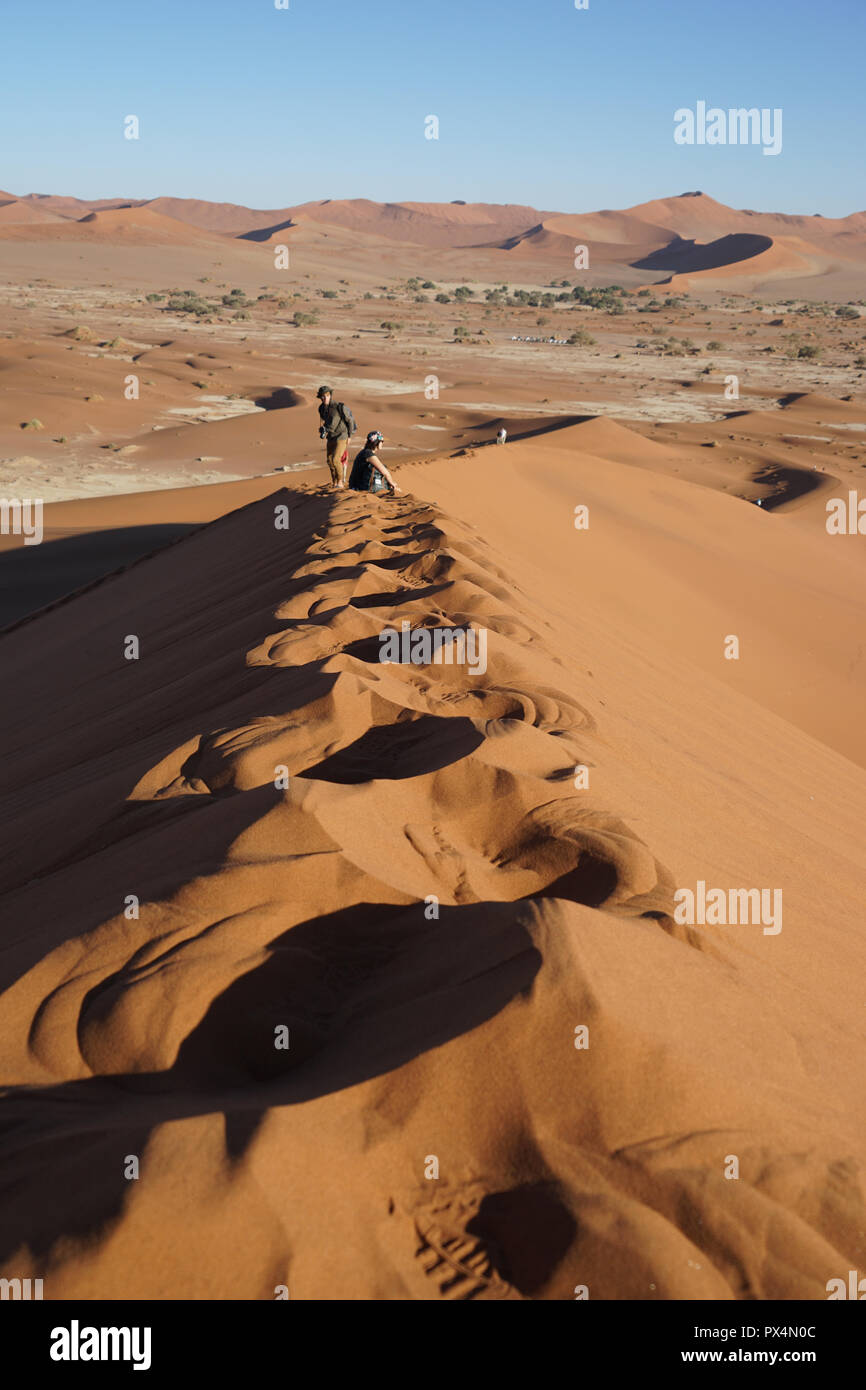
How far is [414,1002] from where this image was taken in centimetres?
240

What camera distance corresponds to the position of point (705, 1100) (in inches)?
84.0

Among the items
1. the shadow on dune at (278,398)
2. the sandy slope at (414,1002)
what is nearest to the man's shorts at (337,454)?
the sandy slope at (414,1002)

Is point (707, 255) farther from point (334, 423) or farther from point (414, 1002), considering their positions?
point (414, 1002)

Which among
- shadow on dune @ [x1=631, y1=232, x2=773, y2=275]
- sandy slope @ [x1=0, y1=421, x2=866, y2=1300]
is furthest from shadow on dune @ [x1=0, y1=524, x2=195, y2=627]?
shadow on dune @ [x1=631, y1=232, x2=773, y2=275]

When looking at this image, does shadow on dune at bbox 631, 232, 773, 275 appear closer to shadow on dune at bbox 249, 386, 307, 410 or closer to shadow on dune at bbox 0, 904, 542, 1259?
shadow on dune at bbox 249, 386, 307, 410

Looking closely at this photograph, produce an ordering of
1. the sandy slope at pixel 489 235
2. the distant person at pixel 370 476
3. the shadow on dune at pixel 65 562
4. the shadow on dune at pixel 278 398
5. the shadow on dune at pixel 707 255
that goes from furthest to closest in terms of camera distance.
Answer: the shadow on dune at pixel 707 255 < the sandy slope at pixel 489 235 < the shadow on dune at pixel 278 398 < the shadow on dune at pixel 65 562 < the distant person at pixel 370 476

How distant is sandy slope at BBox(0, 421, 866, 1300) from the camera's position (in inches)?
73.7

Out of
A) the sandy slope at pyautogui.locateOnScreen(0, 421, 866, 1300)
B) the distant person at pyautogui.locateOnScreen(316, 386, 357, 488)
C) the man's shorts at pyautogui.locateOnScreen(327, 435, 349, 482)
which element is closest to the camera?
the sandy slope at pyautogui.locateOnScreen(0, 421, 866, 1300)

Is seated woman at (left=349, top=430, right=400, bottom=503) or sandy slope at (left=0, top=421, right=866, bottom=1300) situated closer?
sandy slope at (left=0, top=421, right=866, bottom=1300)

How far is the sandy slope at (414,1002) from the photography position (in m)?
1.87

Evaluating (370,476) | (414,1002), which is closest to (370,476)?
(370,476)

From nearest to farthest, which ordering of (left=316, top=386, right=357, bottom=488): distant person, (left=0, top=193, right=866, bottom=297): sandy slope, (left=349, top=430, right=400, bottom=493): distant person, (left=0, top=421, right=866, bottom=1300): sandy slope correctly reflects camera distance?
(left=0, top=421, right=866, bottom=1300): sandy slope
(left=349, top=430, right=400, bottom=493): distant person
(left=316, top=386, right=357, bottom=488): distant person
(left=0, top=193, right=866, bottom=297): sandy slope

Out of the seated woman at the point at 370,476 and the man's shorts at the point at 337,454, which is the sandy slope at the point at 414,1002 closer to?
the seated woman at the point at 370,476
